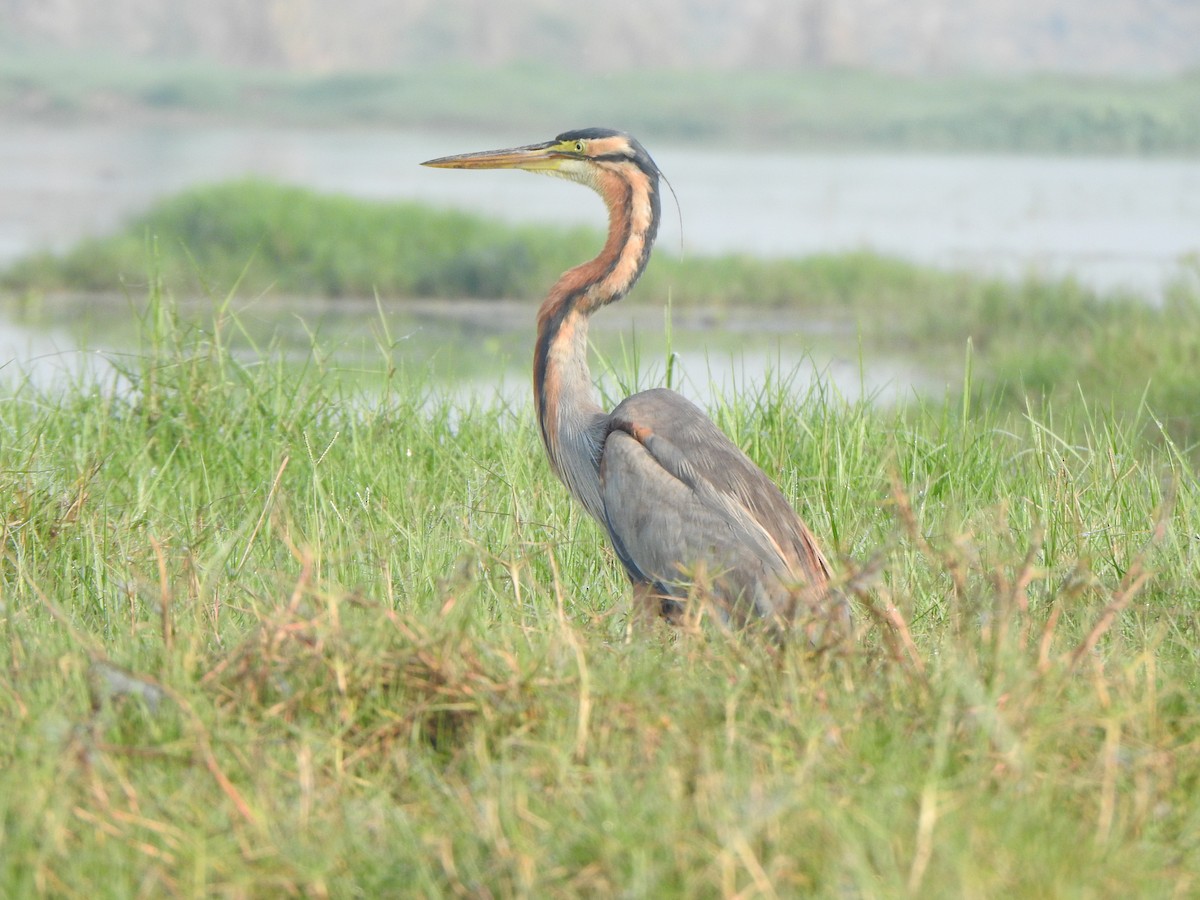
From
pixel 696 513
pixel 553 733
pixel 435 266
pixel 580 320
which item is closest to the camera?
pixel 553 733

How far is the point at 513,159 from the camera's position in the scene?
4586mm

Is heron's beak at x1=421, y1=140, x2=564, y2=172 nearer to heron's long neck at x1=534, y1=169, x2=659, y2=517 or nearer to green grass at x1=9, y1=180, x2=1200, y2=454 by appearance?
heron's long neck at x1=534, y1=169, x2=659, y2=517

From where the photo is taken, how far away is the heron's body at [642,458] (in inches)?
155

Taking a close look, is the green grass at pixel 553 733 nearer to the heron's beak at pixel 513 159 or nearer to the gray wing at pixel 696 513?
the gray wing at pixel 696 513

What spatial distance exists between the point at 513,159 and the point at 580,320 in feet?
1.85

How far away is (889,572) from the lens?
160 inches

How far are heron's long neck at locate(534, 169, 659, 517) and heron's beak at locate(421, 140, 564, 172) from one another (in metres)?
0.21

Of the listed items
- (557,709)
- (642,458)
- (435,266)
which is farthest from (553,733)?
(435,266)

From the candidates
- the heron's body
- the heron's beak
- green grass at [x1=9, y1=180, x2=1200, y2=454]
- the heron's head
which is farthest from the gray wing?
green grass at [x1=9, y1=180, x2=1200, y2=454]

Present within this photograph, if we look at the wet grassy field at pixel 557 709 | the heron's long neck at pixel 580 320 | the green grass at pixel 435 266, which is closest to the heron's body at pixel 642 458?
the heron's long neck at pixel 580 320

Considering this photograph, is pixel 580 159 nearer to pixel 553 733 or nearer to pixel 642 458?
pixel 642 458

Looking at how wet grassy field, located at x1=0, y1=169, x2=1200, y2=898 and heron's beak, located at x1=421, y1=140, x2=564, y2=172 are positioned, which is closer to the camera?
wet grassy field, located at x1=0, y1=169, x2=1200, y2=898

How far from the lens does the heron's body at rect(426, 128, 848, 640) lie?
3.95 m

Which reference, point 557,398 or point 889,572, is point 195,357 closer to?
point 557,398
